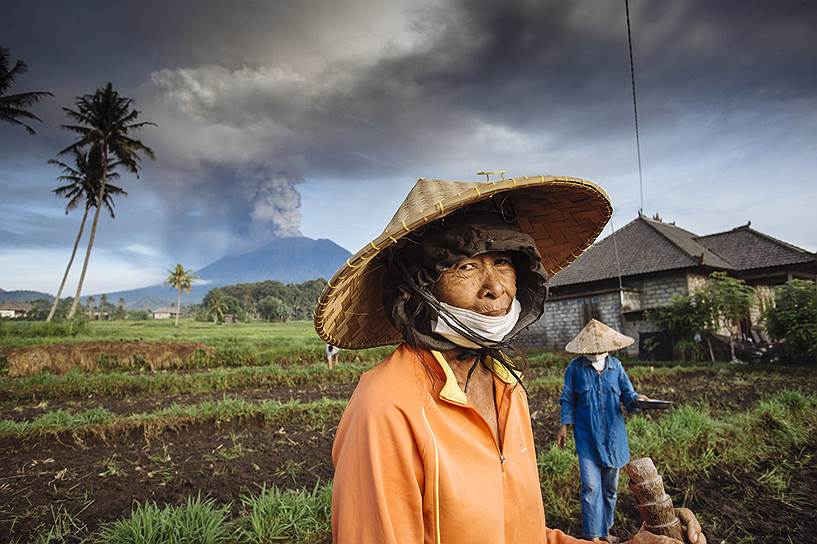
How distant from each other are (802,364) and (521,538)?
17.0m

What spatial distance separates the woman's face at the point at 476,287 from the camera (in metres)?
1.30

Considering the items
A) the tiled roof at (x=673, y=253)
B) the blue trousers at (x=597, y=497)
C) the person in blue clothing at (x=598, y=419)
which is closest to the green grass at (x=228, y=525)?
the blue trousers at (x=597, y=497)

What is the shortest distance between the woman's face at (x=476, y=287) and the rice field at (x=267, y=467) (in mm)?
2153

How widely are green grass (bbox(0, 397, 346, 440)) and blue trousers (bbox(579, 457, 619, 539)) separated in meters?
4.70

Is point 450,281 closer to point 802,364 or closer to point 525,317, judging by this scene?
point 525,317

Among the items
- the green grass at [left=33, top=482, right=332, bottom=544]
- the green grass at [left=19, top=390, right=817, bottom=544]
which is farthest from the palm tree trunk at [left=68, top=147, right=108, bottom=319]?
the green grass at [left=33, top=482, right=332, bottom=544]

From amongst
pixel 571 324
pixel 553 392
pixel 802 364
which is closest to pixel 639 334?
pixel 571 324

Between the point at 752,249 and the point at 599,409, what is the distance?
73.9 feet

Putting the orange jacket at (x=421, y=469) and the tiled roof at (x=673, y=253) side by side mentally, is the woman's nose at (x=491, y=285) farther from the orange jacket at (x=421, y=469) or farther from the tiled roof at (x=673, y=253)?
the tiled roof at (x=673, y=253)

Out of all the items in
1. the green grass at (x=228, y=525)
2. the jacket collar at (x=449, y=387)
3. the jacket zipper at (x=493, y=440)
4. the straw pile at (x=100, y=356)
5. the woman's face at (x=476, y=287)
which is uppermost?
the woman's face at (x=476, y=287)

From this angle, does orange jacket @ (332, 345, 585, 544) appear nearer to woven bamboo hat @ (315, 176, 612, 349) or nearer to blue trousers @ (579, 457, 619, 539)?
woven bamboo hat @ (315, 176, 612, 349)

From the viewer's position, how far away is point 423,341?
127cm

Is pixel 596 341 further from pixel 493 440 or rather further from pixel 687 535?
pixel 493 440

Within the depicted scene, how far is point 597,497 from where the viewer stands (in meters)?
3.95
